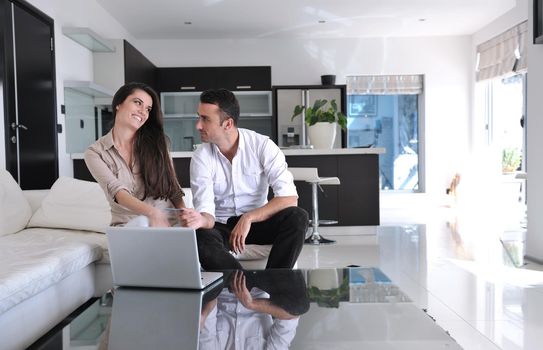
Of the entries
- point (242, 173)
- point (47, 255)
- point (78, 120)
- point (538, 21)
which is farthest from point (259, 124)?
point (47, 255)

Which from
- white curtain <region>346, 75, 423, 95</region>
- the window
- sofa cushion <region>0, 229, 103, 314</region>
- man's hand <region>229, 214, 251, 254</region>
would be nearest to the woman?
sofa cushion <region>0, 229, 103, 314</region>

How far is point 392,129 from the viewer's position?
9.88 metres

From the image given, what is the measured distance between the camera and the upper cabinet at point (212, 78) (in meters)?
8.79

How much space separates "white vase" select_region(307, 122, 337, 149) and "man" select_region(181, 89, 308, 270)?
3.46 metres

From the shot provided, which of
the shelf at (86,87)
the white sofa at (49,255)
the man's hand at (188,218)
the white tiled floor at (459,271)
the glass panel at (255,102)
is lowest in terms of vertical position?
the white tiled floor at (459,271)

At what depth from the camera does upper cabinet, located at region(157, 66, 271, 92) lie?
879cm

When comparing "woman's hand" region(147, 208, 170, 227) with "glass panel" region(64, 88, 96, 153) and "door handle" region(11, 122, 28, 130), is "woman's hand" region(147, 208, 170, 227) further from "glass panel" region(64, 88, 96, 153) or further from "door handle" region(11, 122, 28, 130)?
"glass panel" region(64, 88, 96, 153)

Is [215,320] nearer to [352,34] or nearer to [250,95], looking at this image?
[250,95]

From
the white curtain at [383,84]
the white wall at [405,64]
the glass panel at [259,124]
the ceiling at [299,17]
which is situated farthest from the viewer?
the white curtain at [383,84]

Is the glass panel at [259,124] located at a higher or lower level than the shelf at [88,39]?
lower

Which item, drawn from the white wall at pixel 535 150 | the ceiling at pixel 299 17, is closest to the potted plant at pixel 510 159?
the ceiling at pixel 299 17

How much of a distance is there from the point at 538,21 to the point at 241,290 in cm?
384

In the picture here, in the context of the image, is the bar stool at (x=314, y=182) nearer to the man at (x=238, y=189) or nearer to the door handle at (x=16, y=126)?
the door handle at (x=16, y=126)

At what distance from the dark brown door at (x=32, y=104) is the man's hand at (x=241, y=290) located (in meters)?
3.35
